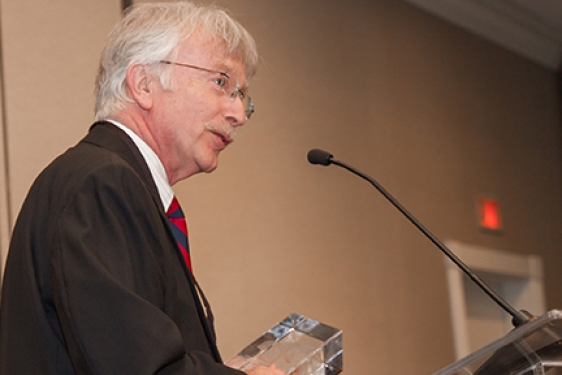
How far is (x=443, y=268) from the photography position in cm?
524

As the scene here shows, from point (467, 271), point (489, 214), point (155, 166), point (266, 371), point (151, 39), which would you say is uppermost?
point (151, 39)

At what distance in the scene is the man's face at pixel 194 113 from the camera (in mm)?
1980

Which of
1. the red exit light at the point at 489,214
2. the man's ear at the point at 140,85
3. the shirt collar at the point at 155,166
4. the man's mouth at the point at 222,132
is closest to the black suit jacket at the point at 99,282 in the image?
the shirt collar at the point at 155,166

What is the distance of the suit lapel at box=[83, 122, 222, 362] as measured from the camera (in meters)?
1.66

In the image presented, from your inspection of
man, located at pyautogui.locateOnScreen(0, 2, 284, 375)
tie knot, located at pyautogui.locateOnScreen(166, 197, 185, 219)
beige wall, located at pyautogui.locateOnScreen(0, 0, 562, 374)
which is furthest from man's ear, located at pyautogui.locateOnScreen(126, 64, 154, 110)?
beige wall, located at pyautogui.locateOnScreen(0, 0, 562, 374)

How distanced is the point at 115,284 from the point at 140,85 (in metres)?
0.73

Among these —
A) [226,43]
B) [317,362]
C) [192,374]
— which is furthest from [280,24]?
[192,374]

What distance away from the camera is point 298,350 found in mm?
1756

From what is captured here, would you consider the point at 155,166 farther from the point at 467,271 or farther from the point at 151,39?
the point at 467,271

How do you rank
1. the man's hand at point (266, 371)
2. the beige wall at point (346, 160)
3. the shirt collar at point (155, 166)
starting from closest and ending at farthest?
1. the man's hand at point (266, 371)
2. the shirt collar at point (155, 166)
3. the beige wall at point (346, 160)

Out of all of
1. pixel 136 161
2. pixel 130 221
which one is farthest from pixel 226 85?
pixel 130 221

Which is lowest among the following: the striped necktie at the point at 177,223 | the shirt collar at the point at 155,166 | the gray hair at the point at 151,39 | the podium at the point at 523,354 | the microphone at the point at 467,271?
the podium at the point at 523,354

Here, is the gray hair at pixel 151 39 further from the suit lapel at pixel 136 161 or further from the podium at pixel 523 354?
the podium at pixel 523 354

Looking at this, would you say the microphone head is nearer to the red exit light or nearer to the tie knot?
the tie knot
